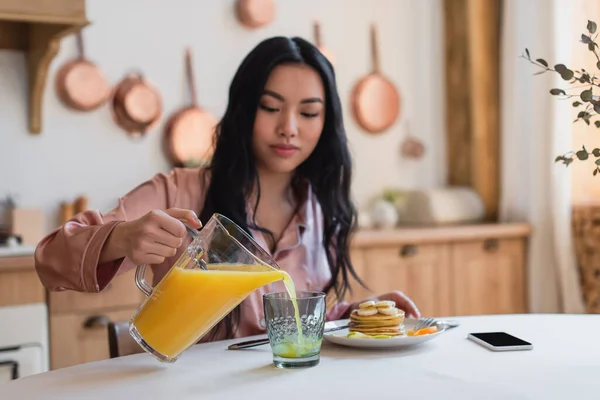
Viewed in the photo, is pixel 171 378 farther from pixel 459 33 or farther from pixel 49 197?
pixel 459 33

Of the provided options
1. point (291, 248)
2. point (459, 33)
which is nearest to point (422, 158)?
point (459, 33)

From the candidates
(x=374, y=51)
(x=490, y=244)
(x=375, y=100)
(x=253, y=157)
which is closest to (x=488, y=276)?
(x=490, y=244)

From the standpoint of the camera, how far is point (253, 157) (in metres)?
1.65

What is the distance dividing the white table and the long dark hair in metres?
0.39

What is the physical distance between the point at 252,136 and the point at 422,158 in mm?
2055

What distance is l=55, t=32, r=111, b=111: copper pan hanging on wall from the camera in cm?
276

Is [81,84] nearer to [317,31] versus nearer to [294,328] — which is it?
[317,31]

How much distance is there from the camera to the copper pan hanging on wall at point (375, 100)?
3.34 m

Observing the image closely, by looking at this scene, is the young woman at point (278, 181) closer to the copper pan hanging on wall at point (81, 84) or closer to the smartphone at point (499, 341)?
the smartphone at point (499, 341)

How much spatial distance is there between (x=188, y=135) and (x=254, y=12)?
1.90ft

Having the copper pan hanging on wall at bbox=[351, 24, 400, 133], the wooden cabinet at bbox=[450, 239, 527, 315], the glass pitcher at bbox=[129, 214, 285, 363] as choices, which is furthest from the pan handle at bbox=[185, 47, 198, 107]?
the glass pitcher at bbox=[129, 214, 285, 363]

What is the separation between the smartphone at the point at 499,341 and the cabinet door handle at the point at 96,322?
1394mm

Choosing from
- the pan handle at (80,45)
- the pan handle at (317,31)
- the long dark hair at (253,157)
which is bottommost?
the long dark hair at (253,157)

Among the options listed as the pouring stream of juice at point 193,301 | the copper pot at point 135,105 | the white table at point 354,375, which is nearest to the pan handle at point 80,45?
the copper pot at point 135,105
